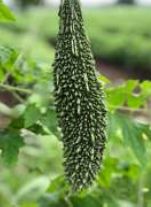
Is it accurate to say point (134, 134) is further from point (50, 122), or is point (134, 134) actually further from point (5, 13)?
point (5, 13)

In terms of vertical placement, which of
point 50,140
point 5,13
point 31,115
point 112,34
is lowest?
point 50,140

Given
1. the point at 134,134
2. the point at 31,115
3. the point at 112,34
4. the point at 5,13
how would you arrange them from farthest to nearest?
the point at 112,34
the point at 134,134
the point at 31,115
the point at 5,13

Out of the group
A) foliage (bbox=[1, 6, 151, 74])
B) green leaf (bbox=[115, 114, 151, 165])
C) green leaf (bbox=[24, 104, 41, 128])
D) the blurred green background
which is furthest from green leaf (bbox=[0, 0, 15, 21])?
foliage (bbox=[1, 6, 151, 74])

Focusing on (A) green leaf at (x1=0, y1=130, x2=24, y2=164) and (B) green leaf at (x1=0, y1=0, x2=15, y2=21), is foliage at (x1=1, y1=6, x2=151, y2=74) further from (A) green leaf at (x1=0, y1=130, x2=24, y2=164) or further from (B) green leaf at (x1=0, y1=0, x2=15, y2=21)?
(B) green leaf at (x1=0, y1=0, x2=15, y2=21)

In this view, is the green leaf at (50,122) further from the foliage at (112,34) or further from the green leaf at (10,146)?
the foliage at (112,34)

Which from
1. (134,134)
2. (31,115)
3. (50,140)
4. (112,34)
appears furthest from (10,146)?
(112,34)
